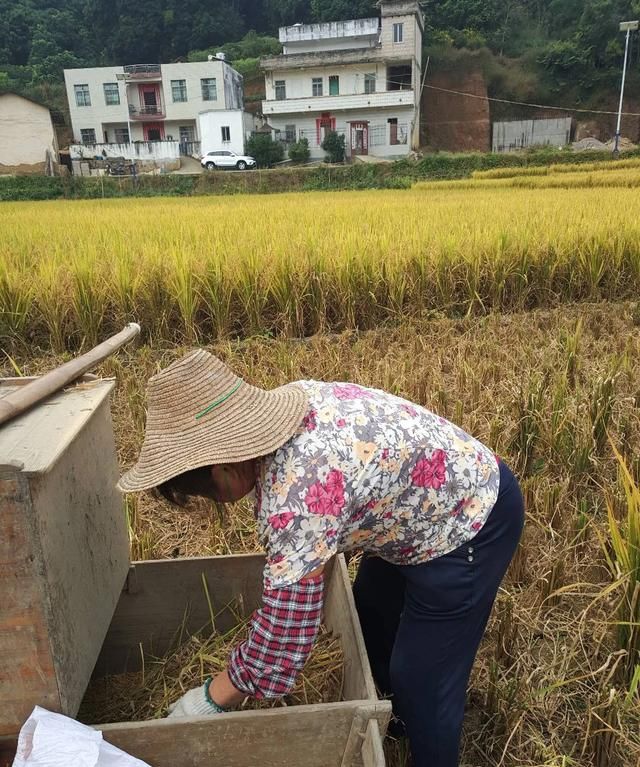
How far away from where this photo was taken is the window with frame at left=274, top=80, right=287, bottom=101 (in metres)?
33.1

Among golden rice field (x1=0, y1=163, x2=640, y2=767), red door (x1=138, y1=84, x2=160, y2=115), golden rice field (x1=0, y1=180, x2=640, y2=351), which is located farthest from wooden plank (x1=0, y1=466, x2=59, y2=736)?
red door (x1=138, y1=84, x2=160, y2=115)

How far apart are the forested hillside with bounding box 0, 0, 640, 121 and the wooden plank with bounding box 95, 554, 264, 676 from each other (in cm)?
3959

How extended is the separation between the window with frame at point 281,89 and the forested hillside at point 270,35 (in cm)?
961

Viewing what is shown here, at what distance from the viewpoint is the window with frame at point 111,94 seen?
33750mm

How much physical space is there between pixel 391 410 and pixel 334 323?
3.13 meters

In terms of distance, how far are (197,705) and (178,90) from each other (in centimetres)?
3716

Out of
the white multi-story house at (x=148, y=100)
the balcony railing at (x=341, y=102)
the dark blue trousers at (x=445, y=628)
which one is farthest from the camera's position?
the white multi-story house at (x=148, y=100)

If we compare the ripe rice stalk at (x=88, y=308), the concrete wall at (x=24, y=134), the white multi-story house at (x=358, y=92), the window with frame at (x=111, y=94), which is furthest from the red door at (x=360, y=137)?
the ripe rice stalk at (x=88, y=308)

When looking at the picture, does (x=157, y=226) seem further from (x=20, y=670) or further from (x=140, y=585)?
(x=20, y=670)

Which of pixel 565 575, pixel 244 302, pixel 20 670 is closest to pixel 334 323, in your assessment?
pixel 244 302

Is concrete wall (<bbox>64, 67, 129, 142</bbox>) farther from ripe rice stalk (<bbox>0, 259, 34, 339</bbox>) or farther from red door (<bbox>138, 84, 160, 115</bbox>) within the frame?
ripe rice stalk (<bbox>0, 259, 34, 339</bbox>)

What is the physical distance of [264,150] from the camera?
2830 centimetres

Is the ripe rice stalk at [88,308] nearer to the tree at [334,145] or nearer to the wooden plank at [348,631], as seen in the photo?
the wooden plank at [348,631]

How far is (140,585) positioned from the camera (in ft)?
5.46
